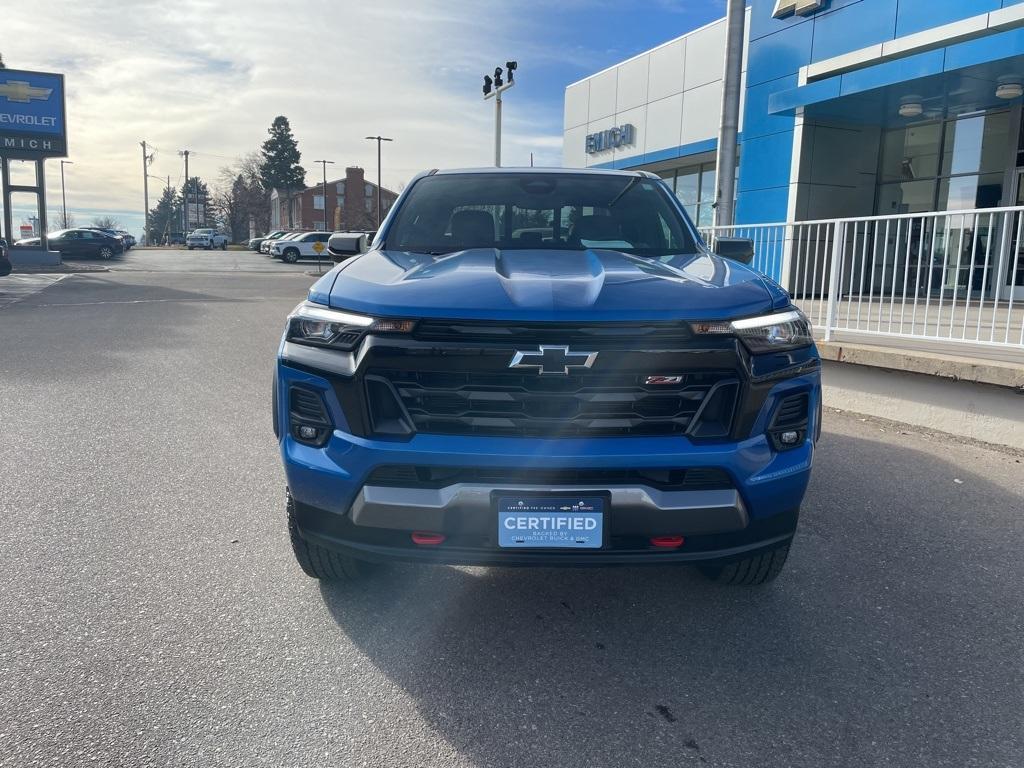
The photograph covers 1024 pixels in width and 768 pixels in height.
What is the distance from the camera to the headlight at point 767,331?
2480mm

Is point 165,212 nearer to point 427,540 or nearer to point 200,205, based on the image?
point 200,205

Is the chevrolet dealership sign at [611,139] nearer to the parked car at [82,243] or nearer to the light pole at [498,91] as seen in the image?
the light pole at [498,91]

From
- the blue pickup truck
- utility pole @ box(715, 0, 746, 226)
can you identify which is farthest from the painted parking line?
the blue pickup truck

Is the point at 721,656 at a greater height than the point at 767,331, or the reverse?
the point at 767,331

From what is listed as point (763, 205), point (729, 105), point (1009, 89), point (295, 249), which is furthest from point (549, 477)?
point (295, 249)

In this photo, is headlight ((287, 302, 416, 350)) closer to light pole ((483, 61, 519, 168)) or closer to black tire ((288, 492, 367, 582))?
black tire ((288, 492, 367, 582))

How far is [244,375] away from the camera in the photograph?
8156 millimetres

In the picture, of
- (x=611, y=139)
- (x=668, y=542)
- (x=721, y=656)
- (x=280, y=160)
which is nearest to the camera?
(x=668, y=542)

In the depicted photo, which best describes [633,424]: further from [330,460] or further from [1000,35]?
[1000,35]

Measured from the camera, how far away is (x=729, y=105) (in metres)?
9.94

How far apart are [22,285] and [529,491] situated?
24.5 metres

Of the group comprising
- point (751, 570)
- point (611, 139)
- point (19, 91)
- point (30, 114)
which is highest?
point (19, 91)

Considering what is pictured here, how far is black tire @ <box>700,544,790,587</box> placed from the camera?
297 cm

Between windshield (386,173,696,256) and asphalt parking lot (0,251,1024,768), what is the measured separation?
5.18 feet
